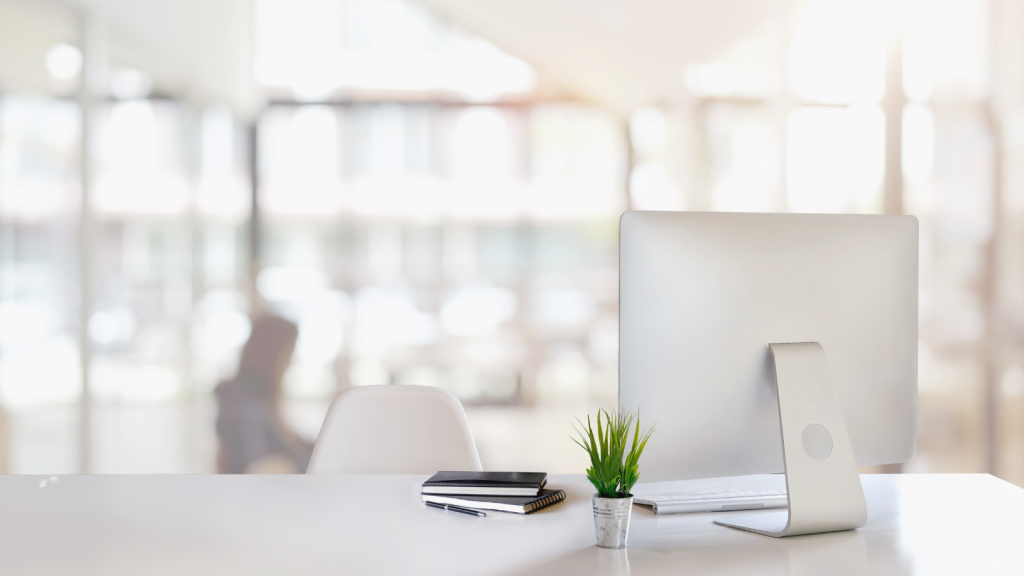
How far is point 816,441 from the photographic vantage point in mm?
1266

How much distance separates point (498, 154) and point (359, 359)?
1.04 meters

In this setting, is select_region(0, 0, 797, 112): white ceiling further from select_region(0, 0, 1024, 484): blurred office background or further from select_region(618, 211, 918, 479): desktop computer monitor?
select_region(618, 211, 918, 479): desktop computer monitor

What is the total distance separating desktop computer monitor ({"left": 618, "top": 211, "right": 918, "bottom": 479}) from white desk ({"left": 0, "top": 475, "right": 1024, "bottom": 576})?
0.45 feet

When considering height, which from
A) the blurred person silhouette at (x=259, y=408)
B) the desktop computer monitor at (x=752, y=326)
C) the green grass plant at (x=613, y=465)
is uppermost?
the desktop computer monitor at (x=752, y=326)

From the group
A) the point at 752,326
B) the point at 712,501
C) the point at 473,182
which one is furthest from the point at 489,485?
the point at 473,182

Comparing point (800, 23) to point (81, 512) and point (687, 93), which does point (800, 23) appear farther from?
point (81, 512)

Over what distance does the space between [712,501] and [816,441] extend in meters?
0.22

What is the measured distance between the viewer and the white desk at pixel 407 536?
3.49ft

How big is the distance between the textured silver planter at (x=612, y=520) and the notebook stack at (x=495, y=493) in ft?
0.63

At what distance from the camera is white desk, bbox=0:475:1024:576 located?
3.49 ft

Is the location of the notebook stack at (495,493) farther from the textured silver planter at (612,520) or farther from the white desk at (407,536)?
the textured silver planter at (612,520)

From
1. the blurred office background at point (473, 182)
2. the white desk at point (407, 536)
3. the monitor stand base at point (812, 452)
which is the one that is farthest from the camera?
the blurred office background at point (473, 182)

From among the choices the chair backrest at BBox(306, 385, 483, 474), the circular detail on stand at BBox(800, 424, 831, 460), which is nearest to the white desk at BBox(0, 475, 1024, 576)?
the circular detail on stand at BBox(800, 424, 831, 460)

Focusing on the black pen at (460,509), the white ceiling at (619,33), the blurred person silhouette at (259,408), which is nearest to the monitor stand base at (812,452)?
the black pen at (460,509)
